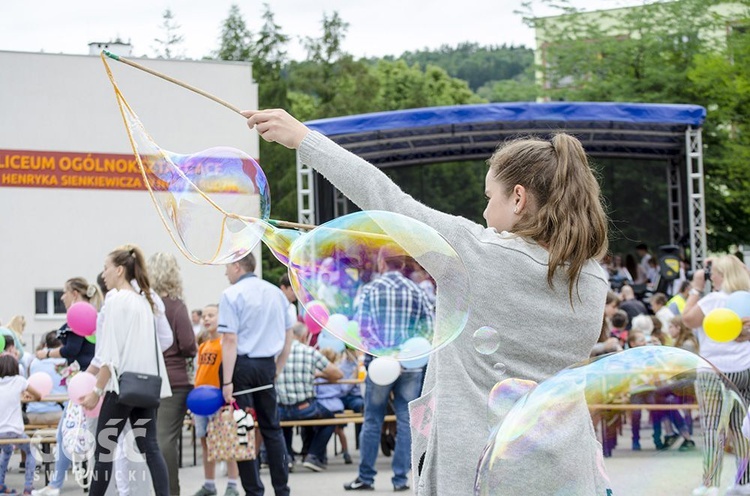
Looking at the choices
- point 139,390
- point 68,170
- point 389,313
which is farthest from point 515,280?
point 68,170

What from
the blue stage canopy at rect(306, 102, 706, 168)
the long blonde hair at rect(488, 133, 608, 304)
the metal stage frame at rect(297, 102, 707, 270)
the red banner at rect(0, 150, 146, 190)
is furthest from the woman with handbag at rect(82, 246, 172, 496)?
the red banner at rect(0, 150, 146, 190)

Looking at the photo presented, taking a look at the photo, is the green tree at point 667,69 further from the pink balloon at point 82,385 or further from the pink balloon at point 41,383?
the pink balloon at point 82,385

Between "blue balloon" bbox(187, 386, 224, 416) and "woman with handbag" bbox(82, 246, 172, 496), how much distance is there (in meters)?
1.08

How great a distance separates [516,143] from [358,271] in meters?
0.89

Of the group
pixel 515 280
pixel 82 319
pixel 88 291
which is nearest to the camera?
pixel 515 280

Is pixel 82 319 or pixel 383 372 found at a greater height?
pixel 82 319

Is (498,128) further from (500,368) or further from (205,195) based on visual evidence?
(500,368)

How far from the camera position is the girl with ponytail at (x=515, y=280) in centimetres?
278

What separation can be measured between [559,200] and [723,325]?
607cm

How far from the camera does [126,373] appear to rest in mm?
7227

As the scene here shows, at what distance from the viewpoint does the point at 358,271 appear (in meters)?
3.66

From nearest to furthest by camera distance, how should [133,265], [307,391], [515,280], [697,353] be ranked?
[515,280] < [133,265] < [697,353] < [307,391]

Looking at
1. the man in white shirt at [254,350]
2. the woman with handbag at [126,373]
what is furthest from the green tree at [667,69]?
the woman with handbag at [126,373]

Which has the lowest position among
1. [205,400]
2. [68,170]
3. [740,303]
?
[205,400]
